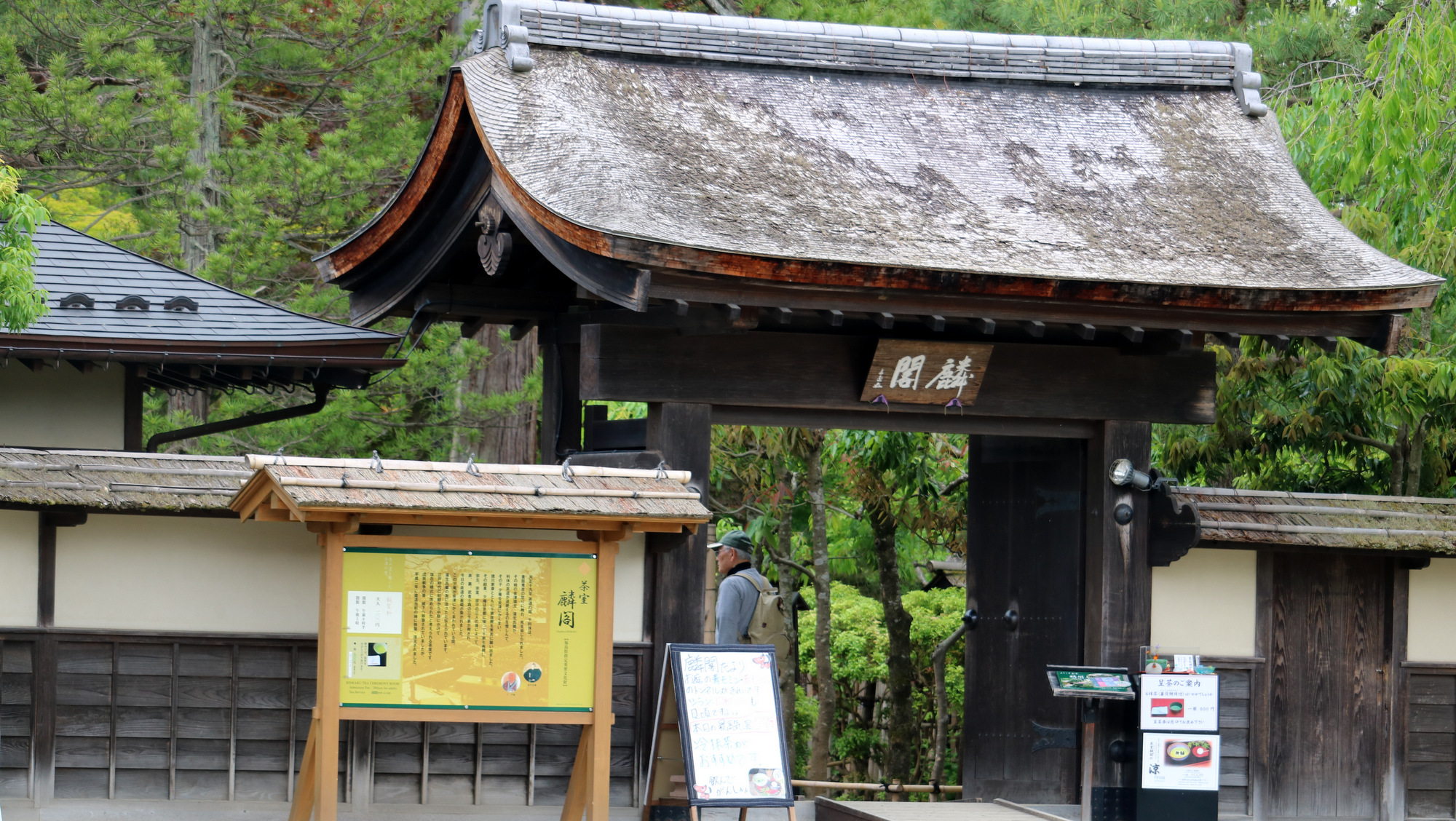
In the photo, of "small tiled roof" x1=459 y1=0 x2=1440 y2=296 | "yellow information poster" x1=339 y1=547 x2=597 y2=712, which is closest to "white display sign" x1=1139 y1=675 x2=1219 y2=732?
"small tiled roof" x1=459 y1=0 x2=1440 y2=296

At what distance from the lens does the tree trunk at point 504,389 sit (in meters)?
14.9

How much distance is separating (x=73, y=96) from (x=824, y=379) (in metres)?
8.73

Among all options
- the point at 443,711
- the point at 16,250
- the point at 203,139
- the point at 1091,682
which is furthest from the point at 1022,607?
the point at 203,139

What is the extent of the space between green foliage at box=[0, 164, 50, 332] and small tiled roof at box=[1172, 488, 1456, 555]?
669 centimetres

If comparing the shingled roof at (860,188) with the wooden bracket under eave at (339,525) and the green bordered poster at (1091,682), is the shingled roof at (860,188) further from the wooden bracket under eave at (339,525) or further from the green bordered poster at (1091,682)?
the green bordered poster at (1091,682)

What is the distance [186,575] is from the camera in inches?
318

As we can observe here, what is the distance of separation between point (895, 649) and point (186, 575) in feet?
31.8

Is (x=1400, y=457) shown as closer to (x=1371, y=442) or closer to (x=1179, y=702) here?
(x=1371, y=442)

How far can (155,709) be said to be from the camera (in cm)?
801

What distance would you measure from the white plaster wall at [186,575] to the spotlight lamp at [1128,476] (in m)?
4.89

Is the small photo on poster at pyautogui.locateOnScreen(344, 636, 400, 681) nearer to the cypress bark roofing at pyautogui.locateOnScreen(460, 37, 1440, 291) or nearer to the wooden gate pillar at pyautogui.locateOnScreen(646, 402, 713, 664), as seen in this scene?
the wooden gate pillar at pyautogui.locateOnScreen(646, 402, 713, 664)

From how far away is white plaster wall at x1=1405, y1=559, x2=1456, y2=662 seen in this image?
956 cm

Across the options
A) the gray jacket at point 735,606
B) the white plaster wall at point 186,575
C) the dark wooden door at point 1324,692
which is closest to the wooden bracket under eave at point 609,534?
the white plaster wall at point 186,575

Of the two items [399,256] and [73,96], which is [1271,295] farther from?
[73,96]
